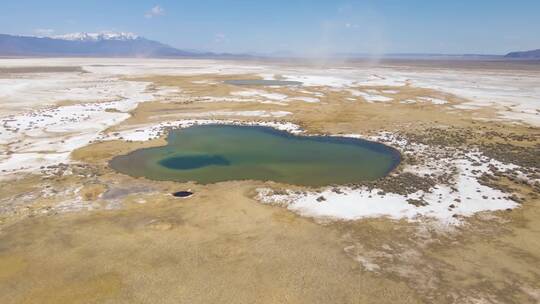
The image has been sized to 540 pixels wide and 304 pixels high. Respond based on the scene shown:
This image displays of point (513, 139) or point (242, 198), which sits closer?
point (242, 198)

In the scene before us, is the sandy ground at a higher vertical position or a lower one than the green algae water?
lower

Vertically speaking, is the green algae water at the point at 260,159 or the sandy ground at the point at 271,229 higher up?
the green algae water at the point at 260,159

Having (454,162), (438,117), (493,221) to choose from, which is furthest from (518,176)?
(438,117)

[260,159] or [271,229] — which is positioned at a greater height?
[260,159]

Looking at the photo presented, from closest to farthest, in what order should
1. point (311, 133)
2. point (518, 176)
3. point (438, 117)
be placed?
point (518, 176) < point (311, 133) < point (438, 117)

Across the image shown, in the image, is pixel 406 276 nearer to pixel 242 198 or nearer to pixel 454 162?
pixel 242 198

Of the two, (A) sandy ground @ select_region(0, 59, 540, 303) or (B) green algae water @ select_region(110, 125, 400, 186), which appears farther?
(B) green algae water @ select_region(110, 125, 400, 186)

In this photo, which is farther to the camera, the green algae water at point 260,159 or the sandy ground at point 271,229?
the green algae water at point 260,159

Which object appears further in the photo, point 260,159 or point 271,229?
point 260,159
